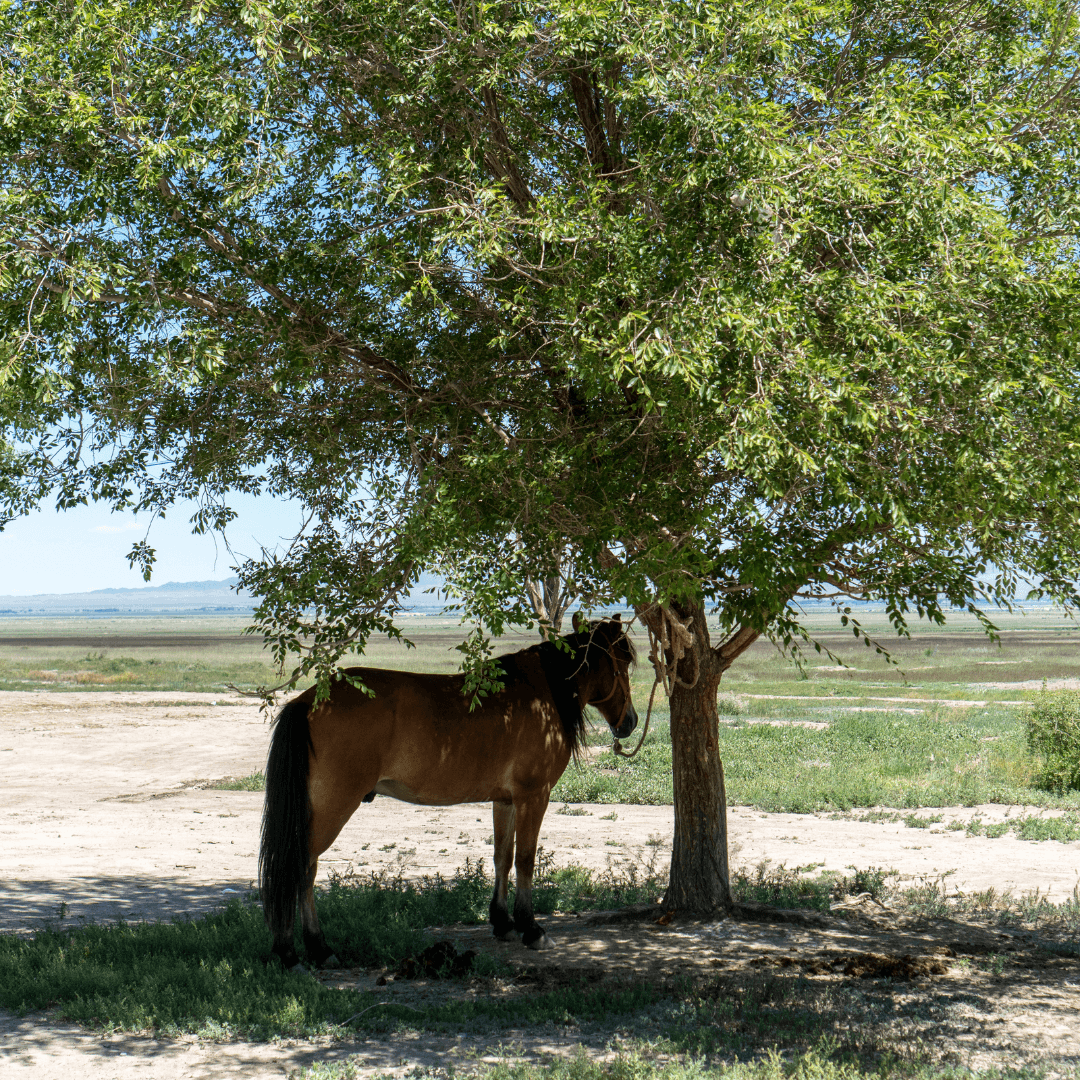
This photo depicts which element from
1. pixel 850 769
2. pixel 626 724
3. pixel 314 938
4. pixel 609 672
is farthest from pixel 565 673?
pixel 850 769

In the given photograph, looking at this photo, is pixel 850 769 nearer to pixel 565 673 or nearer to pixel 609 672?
pixel 609 672

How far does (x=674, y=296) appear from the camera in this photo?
17.8 feet

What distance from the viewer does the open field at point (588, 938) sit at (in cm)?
604

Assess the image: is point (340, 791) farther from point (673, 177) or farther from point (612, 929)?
point (673, 177)

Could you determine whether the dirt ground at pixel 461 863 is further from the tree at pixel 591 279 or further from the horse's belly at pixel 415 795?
the tree at pixel 591 279

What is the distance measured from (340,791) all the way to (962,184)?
19.8 ft

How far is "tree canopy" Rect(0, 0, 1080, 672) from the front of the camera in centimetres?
538

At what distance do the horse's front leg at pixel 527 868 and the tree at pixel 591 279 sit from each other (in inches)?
95.7

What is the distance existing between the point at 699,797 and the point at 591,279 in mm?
5432

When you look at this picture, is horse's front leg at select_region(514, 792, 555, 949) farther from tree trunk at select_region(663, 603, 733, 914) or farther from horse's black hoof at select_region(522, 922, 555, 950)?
tree trunk at select_region(663, 603, 733, 914)

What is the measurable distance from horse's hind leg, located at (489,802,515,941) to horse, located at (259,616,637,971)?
0.01m

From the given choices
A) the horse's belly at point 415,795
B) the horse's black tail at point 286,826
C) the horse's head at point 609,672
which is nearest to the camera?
the horse's black tail at point 286,826

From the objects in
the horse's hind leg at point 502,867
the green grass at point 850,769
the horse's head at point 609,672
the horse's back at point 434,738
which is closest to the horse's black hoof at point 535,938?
the horse's hind leg at point 502,867

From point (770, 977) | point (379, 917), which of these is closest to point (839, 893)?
point (770, 977)
